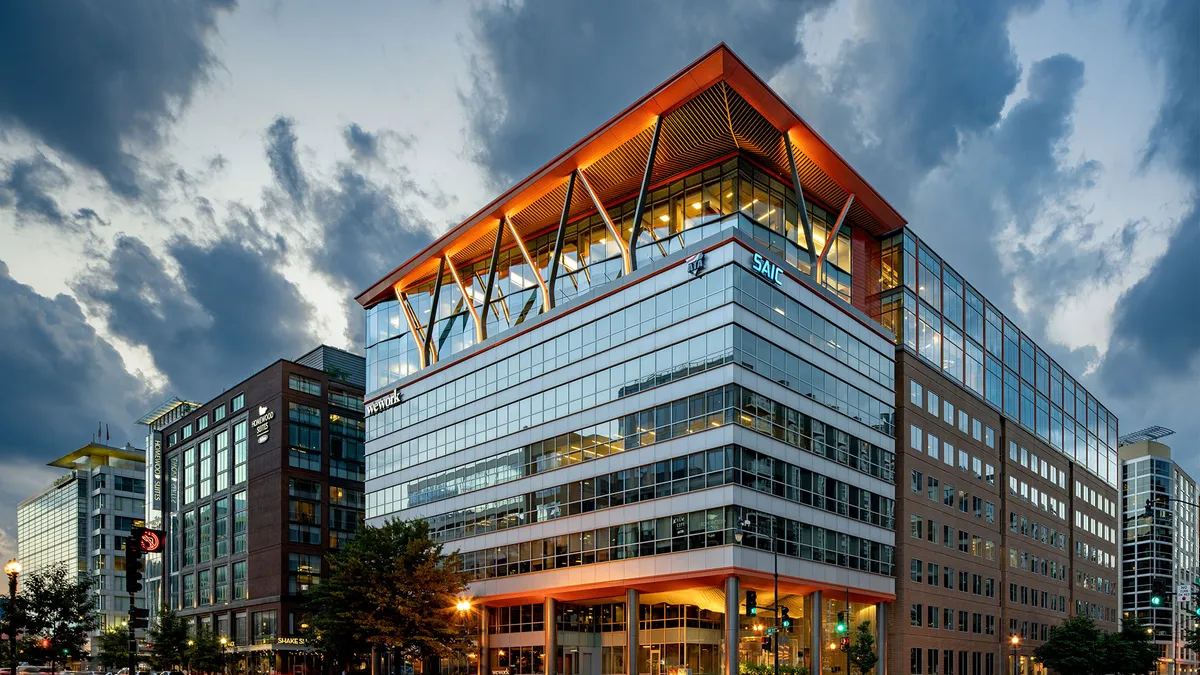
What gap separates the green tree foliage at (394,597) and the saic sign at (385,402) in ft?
62.8

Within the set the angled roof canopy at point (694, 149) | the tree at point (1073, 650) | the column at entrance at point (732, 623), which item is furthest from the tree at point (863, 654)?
the tree at point (1073, 650)

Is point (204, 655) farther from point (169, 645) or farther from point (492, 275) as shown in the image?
point (492, 275)

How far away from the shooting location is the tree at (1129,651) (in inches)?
3649

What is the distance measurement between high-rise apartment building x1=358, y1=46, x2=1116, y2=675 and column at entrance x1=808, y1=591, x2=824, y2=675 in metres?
0.14

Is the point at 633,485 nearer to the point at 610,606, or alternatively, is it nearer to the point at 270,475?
the point at 610,606

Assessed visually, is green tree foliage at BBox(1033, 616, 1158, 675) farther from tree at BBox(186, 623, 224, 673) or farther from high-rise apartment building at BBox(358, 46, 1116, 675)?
tree at BBox(186, 623, 224, 673)

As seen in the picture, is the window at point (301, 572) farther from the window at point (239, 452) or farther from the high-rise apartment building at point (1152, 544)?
the high-rise apartment building at point (1152, 544)

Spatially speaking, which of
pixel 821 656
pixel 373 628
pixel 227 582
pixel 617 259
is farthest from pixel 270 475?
pixel 821 656

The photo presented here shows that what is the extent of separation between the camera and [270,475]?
104m

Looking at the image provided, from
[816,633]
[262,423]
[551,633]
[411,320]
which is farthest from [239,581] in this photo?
[816,633]

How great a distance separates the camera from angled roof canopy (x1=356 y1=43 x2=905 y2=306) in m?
55.7

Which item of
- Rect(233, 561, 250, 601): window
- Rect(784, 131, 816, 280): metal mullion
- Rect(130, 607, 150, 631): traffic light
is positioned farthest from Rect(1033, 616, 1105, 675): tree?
Rect(233, 561, 250, 601): window

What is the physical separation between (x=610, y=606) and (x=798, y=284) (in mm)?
24959

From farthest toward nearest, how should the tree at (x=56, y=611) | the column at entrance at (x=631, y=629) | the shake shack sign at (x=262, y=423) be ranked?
the shake shack sign at (x=262, y=423) → the tree at (x=56, y=611) → the column at entrance at (x=631, y=629)
